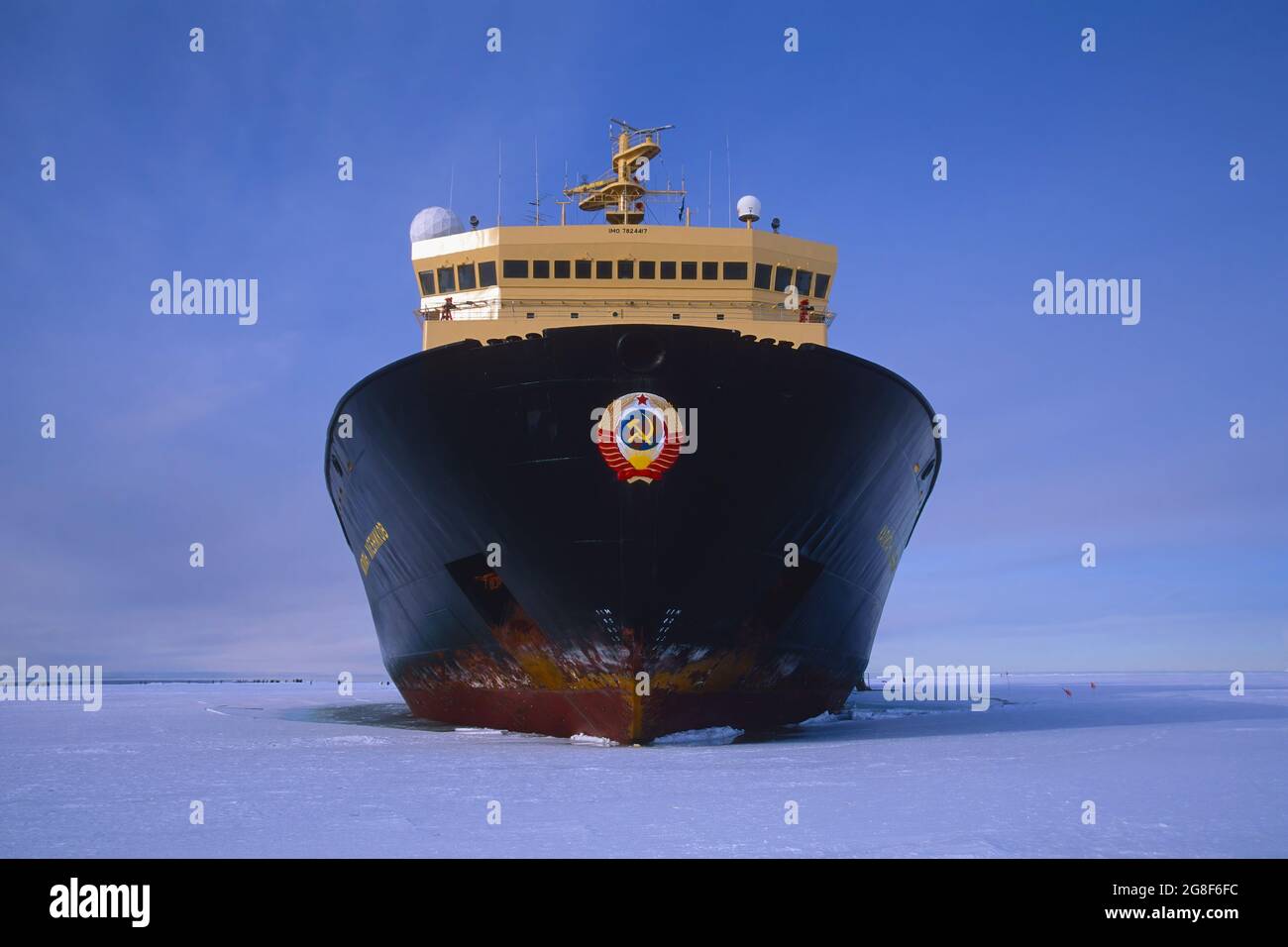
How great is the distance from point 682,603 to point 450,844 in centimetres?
549

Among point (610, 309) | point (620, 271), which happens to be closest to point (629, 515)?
point (610, 309)

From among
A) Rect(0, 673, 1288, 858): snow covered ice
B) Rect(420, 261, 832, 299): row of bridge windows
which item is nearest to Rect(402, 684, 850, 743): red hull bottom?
Rect(0, 673, 1288, 858): snow covered ice

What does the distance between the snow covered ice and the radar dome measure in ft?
33.7

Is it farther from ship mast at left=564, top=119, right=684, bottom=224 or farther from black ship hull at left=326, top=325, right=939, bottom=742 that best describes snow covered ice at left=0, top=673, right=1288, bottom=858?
ship mast at left=564, top=119, right=684, bottom=224

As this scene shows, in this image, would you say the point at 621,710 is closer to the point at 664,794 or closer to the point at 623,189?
the point at 664,794

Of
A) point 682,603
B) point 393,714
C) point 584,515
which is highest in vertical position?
point 584,515

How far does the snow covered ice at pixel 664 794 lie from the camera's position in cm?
555

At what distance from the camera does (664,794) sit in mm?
7258

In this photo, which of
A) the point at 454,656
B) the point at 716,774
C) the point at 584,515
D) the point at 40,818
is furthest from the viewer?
the point at 454,656

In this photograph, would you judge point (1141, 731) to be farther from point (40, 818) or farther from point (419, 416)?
point (40, 818)

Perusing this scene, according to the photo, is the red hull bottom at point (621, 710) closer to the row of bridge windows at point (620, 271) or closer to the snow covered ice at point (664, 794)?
the snow covered ice at point (664, 794)

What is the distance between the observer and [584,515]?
10727 mm

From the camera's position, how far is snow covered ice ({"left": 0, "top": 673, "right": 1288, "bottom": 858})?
218 inches
